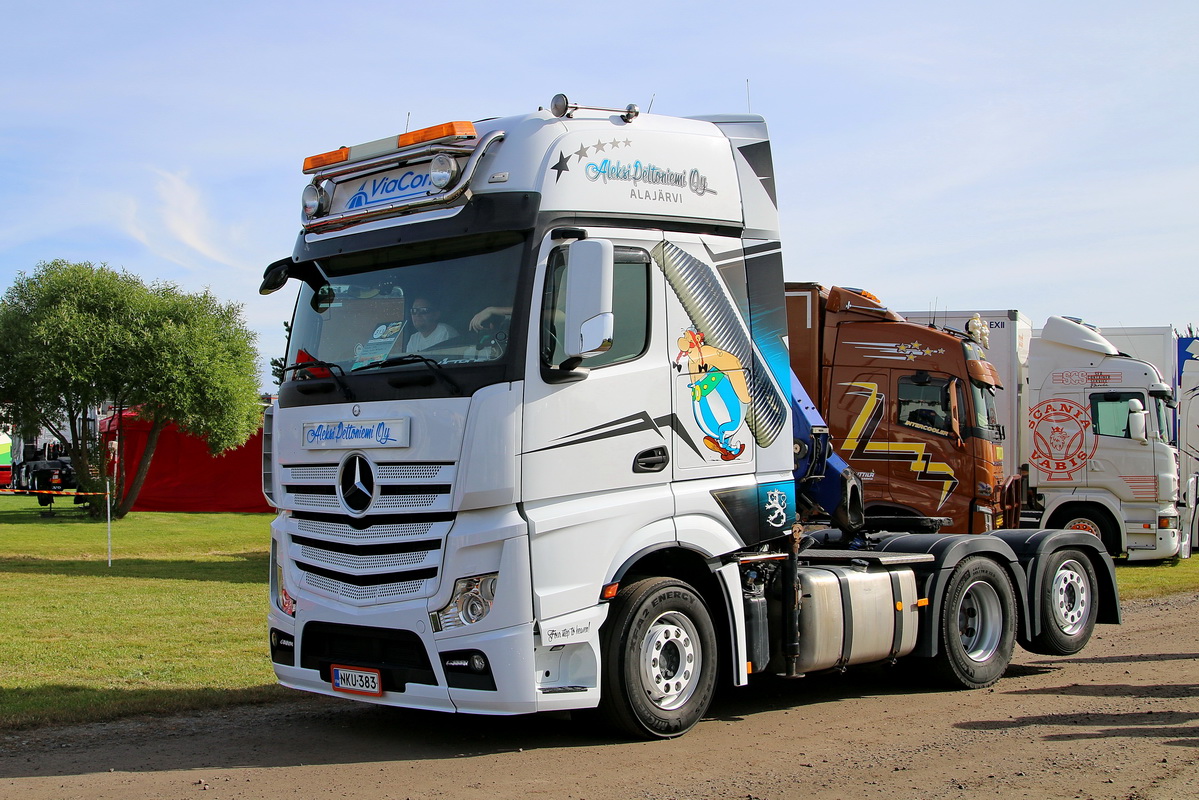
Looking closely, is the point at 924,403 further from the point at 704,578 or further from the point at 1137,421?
the point at 704,578

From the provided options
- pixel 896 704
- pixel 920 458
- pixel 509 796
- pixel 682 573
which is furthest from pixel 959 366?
pixel 509 796

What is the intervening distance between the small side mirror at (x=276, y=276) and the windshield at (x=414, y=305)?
0.20 metres

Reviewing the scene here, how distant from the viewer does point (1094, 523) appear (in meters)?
18.8

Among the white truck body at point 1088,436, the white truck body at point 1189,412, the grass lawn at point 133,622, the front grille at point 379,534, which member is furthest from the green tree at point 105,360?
the front grille at point 379,534

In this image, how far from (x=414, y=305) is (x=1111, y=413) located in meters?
15.2

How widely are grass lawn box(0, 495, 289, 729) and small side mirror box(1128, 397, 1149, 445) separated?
1374cm

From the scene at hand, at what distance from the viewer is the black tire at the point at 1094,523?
1878 centimetres

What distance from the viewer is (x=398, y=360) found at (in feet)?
22.1

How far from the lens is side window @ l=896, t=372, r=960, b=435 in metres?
13.5

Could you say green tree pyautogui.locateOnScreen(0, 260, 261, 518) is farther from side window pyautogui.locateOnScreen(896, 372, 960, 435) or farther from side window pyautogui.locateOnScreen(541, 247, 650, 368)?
side window pyautogui.locateOnScreen(541, 247, 650, 368)

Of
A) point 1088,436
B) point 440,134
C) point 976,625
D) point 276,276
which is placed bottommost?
point 976,625

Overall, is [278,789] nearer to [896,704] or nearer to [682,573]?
[682,573]

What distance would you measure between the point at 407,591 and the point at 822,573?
3.11 meters

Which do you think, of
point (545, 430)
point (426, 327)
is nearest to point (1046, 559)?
point (545, 430)
